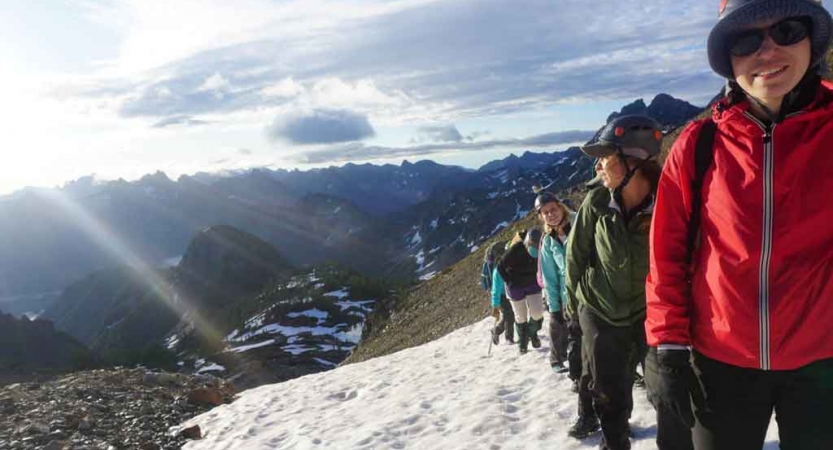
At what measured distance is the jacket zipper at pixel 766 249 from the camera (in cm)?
269

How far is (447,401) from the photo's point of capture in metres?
10.4

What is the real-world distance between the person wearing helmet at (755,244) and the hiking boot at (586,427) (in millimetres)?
3793

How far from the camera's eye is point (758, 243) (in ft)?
8.92

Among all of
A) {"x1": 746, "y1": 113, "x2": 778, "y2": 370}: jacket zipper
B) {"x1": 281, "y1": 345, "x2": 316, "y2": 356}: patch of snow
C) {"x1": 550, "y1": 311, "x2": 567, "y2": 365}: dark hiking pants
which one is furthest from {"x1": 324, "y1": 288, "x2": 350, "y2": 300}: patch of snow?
{"x1": 746, "y1": 113, "x2": 778, "y2": 370}: jacket zipper

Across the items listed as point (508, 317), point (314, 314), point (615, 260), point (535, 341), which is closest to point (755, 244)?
point (615, 260)

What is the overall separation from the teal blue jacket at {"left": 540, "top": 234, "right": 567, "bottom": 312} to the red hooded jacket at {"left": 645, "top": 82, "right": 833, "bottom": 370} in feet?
15.4

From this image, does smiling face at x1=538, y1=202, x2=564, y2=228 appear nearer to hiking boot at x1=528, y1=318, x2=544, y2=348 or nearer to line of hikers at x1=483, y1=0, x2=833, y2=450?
line of hikers at x1=483, y1=0, x2=833, y2=450

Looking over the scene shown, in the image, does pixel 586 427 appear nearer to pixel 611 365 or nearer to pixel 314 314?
pixel 611 365

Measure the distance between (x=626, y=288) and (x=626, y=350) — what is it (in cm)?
68

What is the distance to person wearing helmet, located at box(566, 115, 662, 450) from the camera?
4.76m

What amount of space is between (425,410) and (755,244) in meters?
8.40

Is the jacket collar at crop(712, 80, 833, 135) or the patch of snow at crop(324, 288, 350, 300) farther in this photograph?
the patch of snow at crop(324, 288, 350, 300)

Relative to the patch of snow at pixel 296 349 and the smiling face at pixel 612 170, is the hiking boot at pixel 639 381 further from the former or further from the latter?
the patch of snow at pixel 296 349

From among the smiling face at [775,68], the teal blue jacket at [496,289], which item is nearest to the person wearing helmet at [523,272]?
the teal blue jacket at [496,289]
